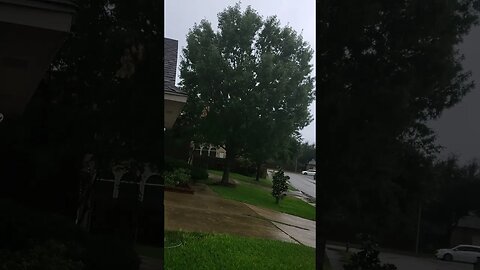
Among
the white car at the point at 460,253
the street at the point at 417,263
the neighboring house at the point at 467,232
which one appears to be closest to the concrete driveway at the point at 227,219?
the street at the point at 417,263

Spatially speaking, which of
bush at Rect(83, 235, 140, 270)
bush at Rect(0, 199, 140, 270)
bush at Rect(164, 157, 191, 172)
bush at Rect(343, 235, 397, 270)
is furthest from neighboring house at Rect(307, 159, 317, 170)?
bush at Rect(0, 199, 140, 270)

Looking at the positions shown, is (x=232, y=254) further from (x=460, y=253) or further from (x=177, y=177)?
(x=460, y=253)

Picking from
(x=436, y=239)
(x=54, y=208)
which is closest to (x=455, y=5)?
(x=436, y=239)

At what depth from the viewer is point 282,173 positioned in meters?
5.01

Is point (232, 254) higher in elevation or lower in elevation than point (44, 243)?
lower

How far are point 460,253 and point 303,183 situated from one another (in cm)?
142

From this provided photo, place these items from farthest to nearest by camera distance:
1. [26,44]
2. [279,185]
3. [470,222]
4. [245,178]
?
[279,185] < [245,178] < [470,222] < [26,44]

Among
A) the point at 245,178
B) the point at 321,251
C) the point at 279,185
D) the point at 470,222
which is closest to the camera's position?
the point at 470,222

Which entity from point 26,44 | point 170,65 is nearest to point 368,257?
point 170,65

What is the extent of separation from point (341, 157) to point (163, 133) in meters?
1.53

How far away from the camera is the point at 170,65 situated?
4.87 m

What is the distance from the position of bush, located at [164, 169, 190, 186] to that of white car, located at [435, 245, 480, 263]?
223cm

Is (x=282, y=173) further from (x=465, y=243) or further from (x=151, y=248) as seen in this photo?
(x=465, y=243)

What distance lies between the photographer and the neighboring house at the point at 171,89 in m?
4.79
